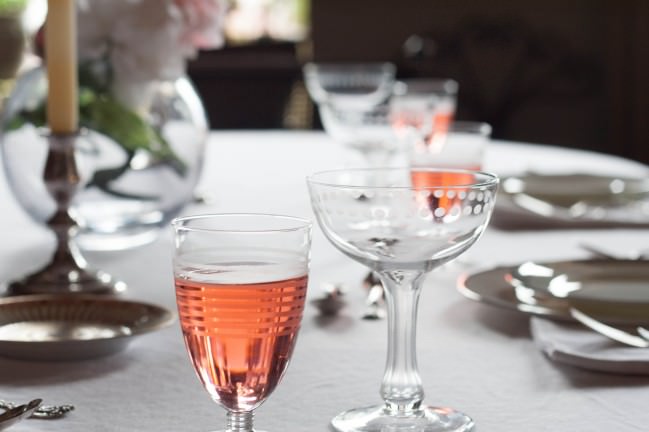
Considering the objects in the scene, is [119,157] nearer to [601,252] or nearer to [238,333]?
[601,252]

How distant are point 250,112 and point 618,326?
4.23 metres

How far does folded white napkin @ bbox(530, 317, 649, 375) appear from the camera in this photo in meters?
0.82

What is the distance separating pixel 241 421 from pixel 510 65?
4.62m

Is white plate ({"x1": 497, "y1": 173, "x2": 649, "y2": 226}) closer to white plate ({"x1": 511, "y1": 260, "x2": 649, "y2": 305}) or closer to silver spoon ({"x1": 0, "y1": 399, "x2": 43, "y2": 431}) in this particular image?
white plate ({"x1": 511, "y1": 260, "x2": 649, "y2": 305})

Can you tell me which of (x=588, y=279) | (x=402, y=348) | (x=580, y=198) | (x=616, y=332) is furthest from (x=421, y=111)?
(x=402, y=348)

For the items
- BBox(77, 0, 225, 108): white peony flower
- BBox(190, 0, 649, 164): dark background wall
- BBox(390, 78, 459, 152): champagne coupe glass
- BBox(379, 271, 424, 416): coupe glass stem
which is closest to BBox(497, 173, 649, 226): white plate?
BBox(390, 78, 459, 152): champagne coupe glass

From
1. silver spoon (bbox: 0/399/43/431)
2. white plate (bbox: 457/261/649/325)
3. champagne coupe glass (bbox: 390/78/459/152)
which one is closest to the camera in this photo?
silver spoon (bbox: 0/399/43/431)

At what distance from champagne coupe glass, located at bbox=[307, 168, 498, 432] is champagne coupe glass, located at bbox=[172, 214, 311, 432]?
4 cm

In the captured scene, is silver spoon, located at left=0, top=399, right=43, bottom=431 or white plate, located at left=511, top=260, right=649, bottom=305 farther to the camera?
white plate, located at left=511, top=260, right=649, bottom=305

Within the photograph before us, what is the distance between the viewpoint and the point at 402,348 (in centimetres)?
73

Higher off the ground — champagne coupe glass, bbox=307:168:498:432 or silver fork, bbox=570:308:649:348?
champagne coupe glass, bbox=307:168:498:432

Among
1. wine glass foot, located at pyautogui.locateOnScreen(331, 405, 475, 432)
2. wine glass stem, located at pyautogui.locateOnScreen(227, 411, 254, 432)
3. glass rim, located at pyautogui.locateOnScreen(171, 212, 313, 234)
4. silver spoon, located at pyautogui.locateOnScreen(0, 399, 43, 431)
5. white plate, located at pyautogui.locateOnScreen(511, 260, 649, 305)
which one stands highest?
glass rim, located at pyautogui.locateOnScreen(171, 212, 313, 234)

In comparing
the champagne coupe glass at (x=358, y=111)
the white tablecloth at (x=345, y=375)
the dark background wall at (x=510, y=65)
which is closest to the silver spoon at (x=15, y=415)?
the white tablecloth at (x=345, y=375)

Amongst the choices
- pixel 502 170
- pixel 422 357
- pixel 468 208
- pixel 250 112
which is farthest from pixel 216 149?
pixel 250 112
